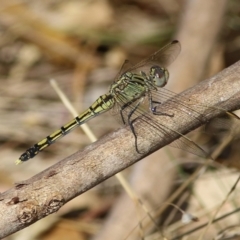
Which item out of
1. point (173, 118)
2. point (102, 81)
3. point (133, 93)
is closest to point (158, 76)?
point (133, 93)

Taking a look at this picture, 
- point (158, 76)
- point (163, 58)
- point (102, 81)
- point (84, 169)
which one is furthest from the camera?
point (102, 81)

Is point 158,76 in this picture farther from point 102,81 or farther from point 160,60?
point 102,81

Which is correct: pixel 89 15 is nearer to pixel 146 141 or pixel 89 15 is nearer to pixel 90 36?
pixel 90 36

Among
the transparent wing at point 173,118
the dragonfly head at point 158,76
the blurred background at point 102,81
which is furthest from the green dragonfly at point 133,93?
the transparent wing at point 173,118

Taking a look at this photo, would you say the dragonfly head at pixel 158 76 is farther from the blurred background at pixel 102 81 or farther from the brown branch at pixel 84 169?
the brown branch at pixel 84 169

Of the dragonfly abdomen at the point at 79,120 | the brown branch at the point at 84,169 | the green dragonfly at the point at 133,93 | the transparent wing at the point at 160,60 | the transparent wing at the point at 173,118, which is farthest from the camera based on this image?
the transparent wing at the point at 160,60

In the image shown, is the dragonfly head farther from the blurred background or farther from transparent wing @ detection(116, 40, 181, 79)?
the blurred background

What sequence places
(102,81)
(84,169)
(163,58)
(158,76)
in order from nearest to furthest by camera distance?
(84,169) → (158,76) → (163,58) → (102,81)
